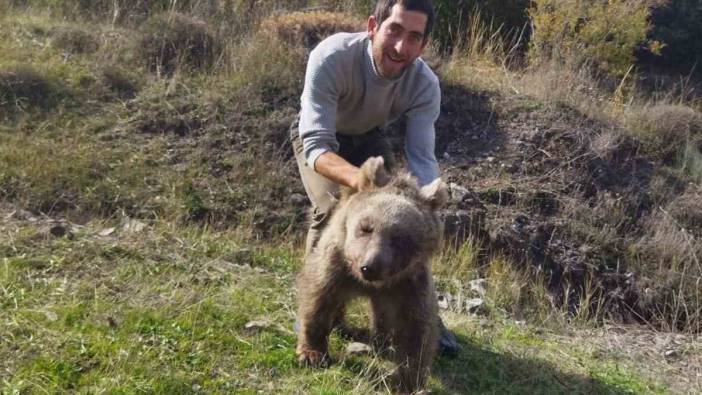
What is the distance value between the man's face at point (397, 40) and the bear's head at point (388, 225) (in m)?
0.84

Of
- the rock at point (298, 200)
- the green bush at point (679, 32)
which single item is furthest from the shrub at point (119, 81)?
the green bush at point (679, 32)

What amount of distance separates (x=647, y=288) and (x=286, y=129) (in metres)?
Result: 3.84

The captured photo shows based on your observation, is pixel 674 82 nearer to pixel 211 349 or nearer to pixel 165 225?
pixel 165 225

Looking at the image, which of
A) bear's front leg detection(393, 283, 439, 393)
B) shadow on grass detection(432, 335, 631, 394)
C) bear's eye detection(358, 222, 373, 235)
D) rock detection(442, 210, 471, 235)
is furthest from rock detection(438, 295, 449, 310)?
bear's eye detection(358, 222, 373, 235)

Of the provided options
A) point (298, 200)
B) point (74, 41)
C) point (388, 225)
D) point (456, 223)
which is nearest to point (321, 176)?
point (388, 225)

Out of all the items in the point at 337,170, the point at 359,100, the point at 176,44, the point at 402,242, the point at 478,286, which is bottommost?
the point at 478,286

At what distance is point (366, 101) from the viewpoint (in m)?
4.47

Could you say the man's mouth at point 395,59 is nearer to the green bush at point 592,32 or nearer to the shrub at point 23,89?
the shrub at point 23,89

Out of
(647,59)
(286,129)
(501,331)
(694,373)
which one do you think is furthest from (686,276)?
(647,59)

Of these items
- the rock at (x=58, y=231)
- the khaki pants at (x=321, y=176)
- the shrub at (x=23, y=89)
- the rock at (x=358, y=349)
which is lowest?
the rock at (x=58, y=231)

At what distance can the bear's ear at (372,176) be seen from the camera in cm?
367

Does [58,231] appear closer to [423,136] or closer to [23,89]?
Result: [423,136]

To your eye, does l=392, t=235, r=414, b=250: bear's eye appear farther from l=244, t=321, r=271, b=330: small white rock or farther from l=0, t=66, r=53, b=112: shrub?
l=0, t=66, r=53, b=112: shrub

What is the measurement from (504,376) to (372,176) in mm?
1653
